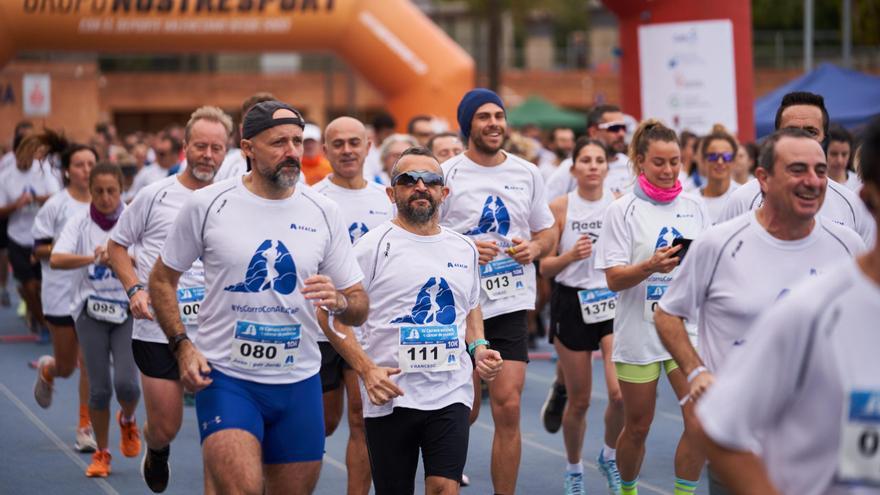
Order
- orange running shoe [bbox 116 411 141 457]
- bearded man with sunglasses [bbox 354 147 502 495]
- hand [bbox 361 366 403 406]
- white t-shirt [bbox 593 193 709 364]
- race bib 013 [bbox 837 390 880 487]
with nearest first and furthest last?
race bib 013 [bbox 837 390 880 487], hand [bbox 361 366 403 406], bearded man with sunglasses [bbox 354 147 502 495], white t-shirt [bbox 593 193 709 364], orange running shoe [bbox 116 411 141 457]

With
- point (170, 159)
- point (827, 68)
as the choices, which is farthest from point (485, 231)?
point (827, 68)

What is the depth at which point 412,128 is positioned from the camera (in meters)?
13.2

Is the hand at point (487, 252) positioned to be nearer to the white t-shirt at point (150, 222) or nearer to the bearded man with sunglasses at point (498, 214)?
the bearded man with sunglasses at point (498, 214)

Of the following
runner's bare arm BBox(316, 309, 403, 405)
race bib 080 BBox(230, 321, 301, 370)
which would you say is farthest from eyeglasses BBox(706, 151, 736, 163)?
race bib 080 BBox(230, 321, 301, 370)

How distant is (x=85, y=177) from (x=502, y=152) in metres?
3.92

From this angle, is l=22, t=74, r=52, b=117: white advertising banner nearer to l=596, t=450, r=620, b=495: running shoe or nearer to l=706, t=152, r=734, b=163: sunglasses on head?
l=706, t=152, r=734, b=163: sunglasses on head

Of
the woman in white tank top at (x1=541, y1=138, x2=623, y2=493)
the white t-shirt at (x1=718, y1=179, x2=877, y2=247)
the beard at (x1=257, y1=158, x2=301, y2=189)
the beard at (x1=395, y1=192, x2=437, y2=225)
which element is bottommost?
the woman in white tank top at (x1=541, y1=138, x2=623, y2=493)

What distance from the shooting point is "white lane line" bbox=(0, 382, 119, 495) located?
8664 mm

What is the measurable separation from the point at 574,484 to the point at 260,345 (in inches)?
131

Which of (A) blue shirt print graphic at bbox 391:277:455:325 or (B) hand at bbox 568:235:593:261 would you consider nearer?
(A) blue shirt print graphic at bbox 391:277:455:325

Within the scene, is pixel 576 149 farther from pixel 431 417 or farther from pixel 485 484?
pixel 431 417

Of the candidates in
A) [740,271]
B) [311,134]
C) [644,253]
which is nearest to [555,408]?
[644,253]

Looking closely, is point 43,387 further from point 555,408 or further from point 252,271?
point 252,271

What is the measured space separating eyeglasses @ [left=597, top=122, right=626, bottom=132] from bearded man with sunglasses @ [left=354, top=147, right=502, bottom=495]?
449 cm
